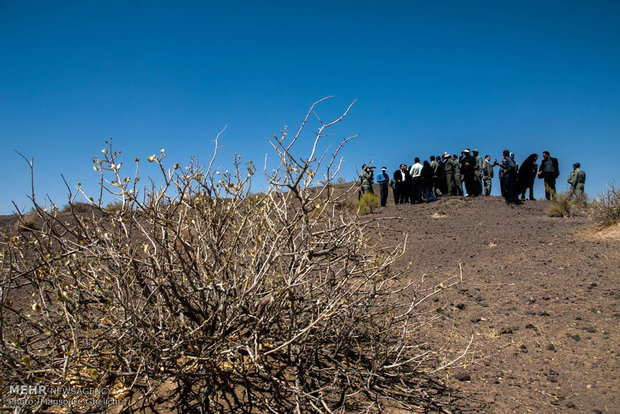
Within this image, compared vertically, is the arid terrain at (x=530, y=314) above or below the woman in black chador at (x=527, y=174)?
below

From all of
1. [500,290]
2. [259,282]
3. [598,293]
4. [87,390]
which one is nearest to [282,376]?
[259,282]

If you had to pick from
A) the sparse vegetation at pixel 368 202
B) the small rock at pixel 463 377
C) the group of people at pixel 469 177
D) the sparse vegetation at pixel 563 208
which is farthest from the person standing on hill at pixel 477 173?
the small rock at pixel 463 377

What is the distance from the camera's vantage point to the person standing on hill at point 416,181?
13.4 metres

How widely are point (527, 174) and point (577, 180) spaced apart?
1.40 metres

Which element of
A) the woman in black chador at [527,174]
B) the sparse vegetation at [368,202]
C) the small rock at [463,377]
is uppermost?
the woman in black chador at [527,174]

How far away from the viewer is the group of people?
40.5ft

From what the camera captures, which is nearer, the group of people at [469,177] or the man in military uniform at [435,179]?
the group of people at [469,177]

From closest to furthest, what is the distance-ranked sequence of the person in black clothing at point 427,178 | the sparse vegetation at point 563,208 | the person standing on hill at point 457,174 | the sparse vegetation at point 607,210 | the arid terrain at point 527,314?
the arid terrain at point 527,314
the sparse vegetation at point 607,210
the sparse vegetation at point 563,208
the person in black clothing at point 427,178
the person standing on hill at point 457,174

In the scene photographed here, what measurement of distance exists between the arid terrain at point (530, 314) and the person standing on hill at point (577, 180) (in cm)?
385

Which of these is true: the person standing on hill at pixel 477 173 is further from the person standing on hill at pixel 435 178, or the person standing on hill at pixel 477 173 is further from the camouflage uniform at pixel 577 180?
the camouflage uniform at pixel 577 180

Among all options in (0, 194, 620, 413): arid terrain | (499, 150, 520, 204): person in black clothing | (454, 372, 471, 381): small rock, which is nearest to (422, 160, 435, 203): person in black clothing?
(499, 150, 520, 204): person in black clothing

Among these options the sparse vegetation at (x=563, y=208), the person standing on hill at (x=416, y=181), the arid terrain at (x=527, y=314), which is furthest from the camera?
the person standing on hill at (x=416, y=181)

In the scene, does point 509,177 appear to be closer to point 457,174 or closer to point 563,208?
point 457,174

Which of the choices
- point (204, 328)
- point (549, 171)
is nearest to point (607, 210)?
point (549, 171)
